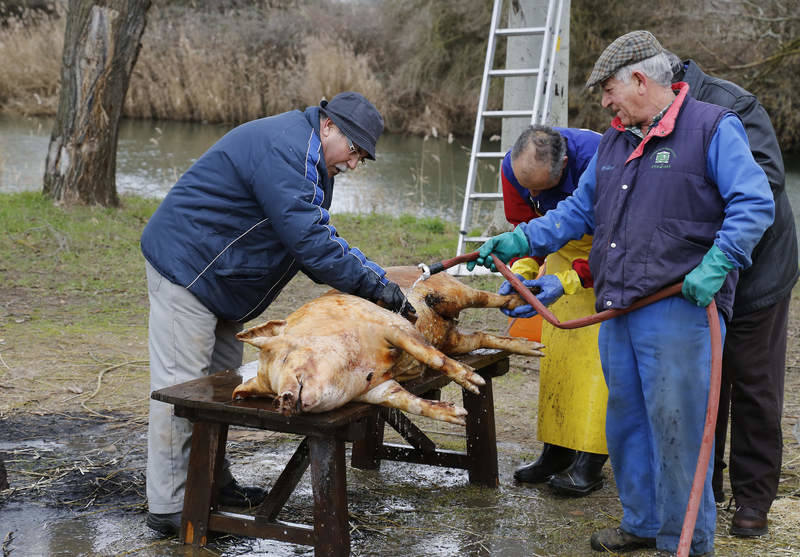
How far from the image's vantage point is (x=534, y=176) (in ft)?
13.1

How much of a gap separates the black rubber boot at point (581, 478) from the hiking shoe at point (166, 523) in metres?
1.68

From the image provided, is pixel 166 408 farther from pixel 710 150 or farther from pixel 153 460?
pixel 710 150

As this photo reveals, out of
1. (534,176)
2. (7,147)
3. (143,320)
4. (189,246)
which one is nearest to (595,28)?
(7,147)

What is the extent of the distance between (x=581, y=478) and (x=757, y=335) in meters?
1.04

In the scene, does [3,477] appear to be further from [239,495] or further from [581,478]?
[581,478]

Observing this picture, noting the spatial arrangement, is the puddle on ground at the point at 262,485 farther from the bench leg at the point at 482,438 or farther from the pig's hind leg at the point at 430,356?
the pig's hind leg at the point at 430,356

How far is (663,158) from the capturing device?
10.3ft

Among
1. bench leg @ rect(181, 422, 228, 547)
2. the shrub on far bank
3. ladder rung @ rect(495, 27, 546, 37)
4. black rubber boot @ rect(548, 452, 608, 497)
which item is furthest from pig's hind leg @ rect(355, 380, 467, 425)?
the shrub on far bank

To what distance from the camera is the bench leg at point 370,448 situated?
426cm

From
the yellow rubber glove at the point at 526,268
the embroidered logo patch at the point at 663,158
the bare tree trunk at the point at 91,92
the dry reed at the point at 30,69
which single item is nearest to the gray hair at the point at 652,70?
the embroidered logo patch at the point at 663,158

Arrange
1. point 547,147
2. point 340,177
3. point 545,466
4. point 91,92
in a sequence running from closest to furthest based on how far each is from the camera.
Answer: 1. point 547,147
2. point 545,466
3. point 91,92
4. point 340,177

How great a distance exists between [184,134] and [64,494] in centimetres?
1356

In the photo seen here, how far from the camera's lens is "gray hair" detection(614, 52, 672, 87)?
316 cm

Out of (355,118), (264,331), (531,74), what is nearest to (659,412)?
(264,331)
